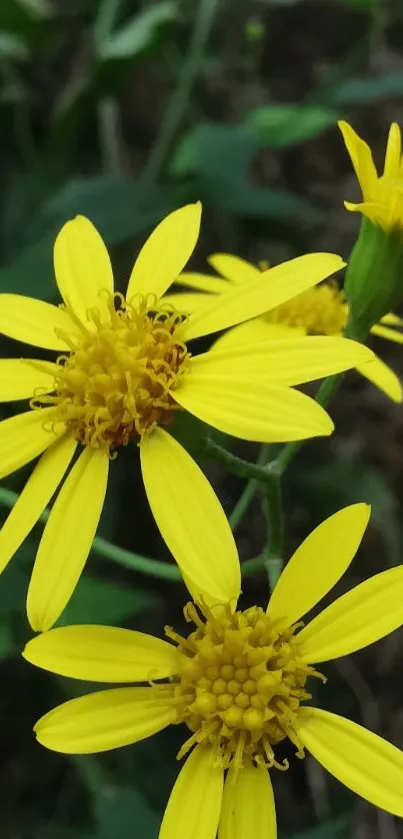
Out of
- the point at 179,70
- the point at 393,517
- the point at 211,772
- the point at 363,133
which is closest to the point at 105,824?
the point at 211,772

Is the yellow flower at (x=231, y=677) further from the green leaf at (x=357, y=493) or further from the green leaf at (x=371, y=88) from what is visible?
the green leaf at (x=371, y=88)

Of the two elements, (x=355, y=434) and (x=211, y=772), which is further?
(x=355, y=434)

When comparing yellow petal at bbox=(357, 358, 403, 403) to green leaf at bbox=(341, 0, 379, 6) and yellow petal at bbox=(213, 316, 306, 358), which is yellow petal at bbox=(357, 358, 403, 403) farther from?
green leaf at bbox=(341, 0, 379, 6)

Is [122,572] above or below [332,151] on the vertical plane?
below

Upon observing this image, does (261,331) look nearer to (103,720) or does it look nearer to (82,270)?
(82,270)

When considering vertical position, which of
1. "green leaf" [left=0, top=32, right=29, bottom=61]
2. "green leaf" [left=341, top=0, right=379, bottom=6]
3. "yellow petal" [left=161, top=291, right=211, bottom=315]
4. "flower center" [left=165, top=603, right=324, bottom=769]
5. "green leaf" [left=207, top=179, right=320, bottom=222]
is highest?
"green leaf" [left=0, top=32, right=29, bottom=61]

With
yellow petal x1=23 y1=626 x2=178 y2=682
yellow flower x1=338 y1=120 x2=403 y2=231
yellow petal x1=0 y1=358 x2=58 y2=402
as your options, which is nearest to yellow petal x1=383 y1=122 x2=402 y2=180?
yellow flower x1=338 y1=120 x2=403 y2=231

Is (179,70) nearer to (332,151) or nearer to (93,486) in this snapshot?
(332,151)
